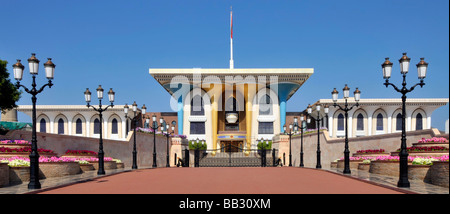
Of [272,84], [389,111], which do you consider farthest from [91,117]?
[389,111]

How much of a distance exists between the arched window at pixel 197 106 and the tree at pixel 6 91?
3003 centimetres

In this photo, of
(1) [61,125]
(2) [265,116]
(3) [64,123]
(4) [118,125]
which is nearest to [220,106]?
(2) [265,116]

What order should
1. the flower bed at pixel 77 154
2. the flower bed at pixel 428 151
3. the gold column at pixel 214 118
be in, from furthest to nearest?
1. the gold column at pixel 214 118
2. the flower bed at pixel 77 154
3. the flower bed at pixel 428 151

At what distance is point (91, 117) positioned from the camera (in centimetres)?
5769

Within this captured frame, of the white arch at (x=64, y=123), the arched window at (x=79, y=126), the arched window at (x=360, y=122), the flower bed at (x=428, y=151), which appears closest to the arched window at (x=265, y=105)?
the arched window at (x=360, y=122)

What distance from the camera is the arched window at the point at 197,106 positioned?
180 ft

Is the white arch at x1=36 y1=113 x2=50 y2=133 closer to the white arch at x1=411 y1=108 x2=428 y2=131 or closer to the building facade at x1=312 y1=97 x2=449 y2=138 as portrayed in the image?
the building facade at x1=312 y1=97 x2=449 y2=138

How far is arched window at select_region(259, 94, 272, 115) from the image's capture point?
54656 millimetres

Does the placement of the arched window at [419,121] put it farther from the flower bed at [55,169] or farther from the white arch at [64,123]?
the white arch at [64,123]

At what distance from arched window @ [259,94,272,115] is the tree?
35362 mm

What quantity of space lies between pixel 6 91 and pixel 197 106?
31.2 metres
